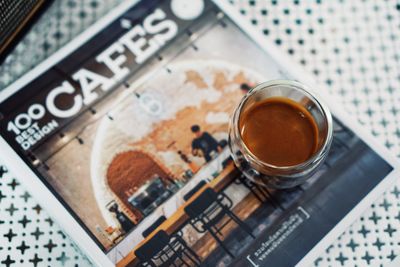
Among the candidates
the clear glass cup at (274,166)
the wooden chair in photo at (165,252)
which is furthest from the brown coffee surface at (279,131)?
the wooden chair in photo at (165,252)

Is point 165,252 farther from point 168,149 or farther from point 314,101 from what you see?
point 314,101

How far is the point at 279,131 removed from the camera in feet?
1.96

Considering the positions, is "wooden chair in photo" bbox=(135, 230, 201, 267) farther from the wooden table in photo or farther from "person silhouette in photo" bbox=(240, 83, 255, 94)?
"person silhouette in photo" bbox=(240, 83, 255, 94)

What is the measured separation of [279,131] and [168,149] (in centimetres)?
13

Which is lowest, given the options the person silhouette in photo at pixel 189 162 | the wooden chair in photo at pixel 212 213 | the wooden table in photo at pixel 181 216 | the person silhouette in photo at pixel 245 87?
the wooden chair in photo at pixel 212 213

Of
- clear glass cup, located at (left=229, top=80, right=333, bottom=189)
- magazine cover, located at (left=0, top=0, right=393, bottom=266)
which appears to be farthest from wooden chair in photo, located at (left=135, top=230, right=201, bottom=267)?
clear glass cup, located at (left=229, top=80, right=333, bottom=189)

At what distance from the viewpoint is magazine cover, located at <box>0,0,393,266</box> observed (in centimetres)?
62

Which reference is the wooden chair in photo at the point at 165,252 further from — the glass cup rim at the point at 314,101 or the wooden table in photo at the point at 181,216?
the glass cup rim at the point at 314,101

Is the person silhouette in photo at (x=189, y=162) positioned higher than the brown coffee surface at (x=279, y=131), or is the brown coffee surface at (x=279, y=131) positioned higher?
the person silhouette in photo at (x=189, y=162)

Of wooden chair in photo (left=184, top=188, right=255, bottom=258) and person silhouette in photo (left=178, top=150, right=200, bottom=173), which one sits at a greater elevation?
person silhouette in photo (left=178, top=150, right=200, bottom=173)

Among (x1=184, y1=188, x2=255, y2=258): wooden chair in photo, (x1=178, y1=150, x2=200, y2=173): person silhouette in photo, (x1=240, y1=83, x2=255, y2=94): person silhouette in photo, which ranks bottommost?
(x1=184, y1=188, x2=255, y2=258): wooden chair in photo

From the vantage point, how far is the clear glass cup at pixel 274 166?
571 mm

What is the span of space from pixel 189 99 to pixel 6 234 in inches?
10.0

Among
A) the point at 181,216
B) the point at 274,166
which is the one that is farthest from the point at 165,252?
the point at 274,166
